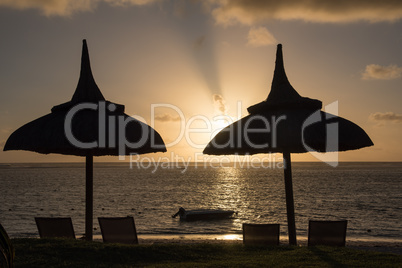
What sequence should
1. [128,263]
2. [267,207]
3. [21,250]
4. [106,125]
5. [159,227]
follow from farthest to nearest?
[267,207]
[159,227]
[106,125]
[21,250]
[128,263]

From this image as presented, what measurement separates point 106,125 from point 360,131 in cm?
432

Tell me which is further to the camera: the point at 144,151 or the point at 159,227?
the point at 159,227

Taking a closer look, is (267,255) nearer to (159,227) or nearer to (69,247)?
(69,247)

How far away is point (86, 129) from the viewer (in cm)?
689

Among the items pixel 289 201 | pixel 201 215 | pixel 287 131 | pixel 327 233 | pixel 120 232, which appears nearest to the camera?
pixel 287 131

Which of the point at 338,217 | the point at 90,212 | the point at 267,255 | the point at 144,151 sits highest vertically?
the point at 144,151

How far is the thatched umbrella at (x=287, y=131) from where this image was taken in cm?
686

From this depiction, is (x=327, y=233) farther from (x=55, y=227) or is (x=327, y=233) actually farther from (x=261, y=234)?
(x=55, y=227)

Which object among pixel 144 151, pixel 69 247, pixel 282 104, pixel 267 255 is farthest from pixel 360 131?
pixel 69 247

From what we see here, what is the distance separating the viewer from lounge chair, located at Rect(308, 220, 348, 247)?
742 cm

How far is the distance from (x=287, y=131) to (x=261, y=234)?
200 centimetres

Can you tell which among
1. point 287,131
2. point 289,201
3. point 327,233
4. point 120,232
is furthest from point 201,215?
point 287,131

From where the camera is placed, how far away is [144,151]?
325 inches

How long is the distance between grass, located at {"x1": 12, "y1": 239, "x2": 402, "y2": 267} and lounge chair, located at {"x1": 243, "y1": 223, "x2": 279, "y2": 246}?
346 mm
